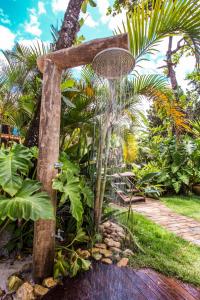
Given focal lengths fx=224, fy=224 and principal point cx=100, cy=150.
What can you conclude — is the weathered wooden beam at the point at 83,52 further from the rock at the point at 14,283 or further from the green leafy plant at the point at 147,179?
the rock at the point at 14,283

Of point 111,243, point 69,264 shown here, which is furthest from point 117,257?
point 69,264

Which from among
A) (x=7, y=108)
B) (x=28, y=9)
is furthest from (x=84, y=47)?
(x=28, y=9)

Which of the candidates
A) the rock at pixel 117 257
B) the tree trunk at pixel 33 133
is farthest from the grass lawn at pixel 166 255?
the tree trunk at pixel 33 133

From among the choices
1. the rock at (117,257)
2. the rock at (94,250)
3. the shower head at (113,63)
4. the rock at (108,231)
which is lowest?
the rock at (117,257)

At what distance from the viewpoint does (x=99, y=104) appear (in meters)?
2.45

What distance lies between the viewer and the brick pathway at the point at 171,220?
9.41 ft

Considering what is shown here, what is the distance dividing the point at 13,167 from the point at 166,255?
5.45 ft

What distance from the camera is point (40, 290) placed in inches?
65.7

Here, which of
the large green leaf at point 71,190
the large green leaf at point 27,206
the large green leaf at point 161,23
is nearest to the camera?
the large green leaf at point 27,206

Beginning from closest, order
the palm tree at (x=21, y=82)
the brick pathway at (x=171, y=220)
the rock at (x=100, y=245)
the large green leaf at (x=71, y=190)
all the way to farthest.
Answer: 1. the large green leaf at (x=71, y=190)
2. the rock at (x=100, y=245)
3. the palm tree at (x=21, y=82)
4. the brick pathway at (x=171, y=220)

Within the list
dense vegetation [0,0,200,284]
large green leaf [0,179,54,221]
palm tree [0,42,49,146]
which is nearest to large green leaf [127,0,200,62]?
dense vegetation [0,0,200,284]

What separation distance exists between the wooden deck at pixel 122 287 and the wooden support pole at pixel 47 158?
0.23 m

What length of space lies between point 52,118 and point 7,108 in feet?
4.62

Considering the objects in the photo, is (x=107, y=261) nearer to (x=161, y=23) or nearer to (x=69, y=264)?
(x=69, y=264)
